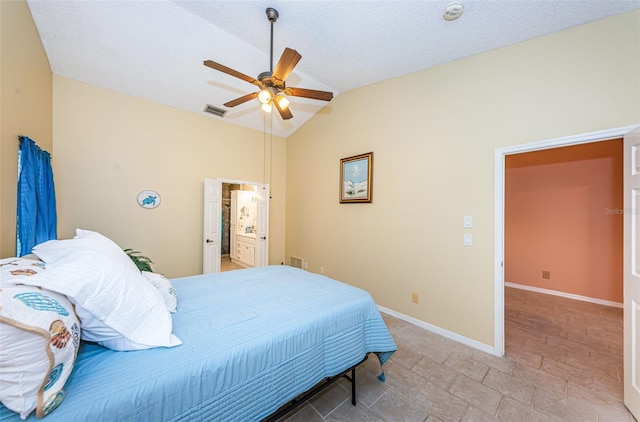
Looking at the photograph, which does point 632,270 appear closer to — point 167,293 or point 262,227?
point 167,293

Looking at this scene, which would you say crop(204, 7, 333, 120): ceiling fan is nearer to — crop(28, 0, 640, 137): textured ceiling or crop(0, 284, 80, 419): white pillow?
crop(28, 0, 640, 137): textured ceiling

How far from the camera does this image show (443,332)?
8.90ft

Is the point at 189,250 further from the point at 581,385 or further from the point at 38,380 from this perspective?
the point at 581,385

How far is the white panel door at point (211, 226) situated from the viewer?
4.00 m

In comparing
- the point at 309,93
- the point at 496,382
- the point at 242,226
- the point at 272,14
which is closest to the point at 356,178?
the point at 309,93

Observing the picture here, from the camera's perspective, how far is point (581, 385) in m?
1.92

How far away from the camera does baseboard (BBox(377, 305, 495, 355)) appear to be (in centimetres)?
243

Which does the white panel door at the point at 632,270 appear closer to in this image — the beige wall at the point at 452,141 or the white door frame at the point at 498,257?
the beige wall at the point at 452,141

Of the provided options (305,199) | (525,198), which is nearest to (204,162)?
(305,199)

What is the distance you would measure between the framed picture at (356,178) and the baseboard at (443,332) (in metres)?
1.59

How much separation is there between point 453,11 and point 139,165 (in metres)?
4.22

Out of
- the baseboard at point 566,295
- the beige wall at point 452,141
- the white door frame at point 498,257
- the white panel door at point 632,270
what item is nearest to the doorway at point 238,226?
the beige wall at point 452,141

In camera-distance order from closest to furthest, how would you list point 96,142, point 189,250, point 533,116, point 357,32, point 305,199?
point 533,116 → point 357,32 → point 96,142 → point 189,250 → point 305,199

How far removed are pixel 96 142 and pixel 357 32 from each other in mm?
3599
